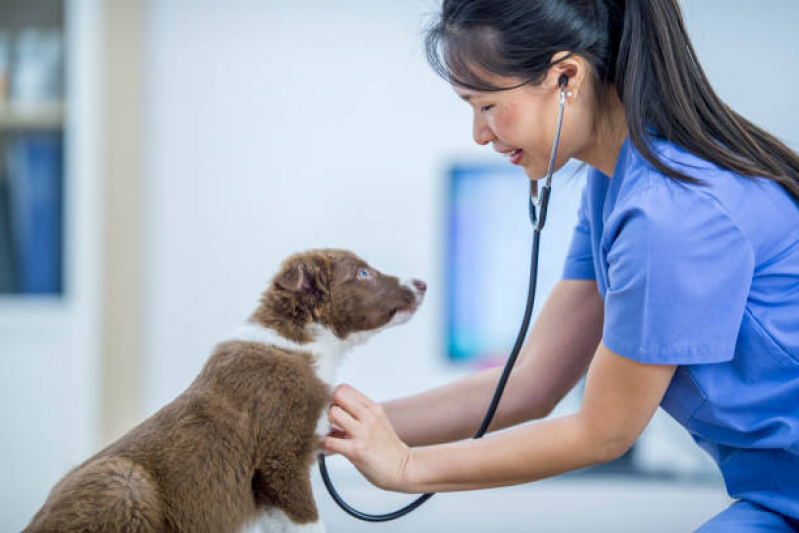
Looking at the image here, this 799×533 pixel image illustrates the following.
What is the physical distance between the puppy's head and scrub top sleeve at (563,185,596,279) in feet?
0.87

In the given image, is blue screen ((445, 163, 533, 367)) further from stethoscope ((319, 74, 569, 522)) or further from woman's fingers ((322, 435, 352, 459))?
woman's fingers ((322, 435, 352, 459))

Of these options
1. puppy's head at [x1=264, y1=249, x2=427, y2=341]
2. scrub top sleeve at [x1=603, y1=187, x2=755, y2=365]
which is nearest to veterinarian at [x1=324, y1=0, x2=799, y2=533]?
scrub top sleeve at [x1=603, y1=187, x2=755, y2=365]

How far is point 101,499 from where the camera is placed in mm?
814

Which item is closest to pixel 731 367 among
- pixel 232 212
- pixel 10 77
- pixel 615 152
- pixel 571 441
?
pixel 571 441

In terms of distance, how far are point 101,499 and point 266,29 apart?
2424mm

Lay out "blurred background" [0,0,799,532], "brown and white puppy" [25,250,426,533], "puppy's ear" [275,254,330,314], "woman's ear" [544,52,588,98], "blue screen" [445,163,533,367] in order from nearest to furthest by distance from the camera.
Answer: "brown and white puppy" [25,250,426,533], "woman's ear" [544,52,588,98], "puppy's ear" [275,254,330,314], "blurred background" [0,0,799,532], "blue screen" [445,163,533,367]

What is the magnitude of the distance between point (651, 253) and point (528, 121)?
0.85 feet

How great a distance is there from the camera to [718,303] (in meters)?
0.85

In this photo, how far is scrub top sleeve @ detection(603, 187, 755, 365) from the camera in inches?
32.7

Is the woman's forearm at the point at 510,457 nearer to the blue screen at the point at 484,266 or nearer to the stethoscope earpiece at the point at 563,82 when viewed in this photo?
the stethoscope earpiece at the point at 563,82

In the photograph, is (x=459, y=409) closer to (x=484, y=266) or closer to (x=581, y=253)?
(x=581, y=253)

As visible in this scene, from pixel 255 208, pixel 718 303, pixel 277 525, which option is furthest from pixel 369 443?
pixel 255 208

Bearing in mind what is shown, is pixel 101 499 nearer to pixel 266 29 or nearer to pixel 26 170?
pixel 26 170

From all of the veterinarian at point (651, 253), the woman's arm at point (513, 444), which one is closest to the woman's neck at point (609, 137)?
the veterinarian at point (651, 253)
